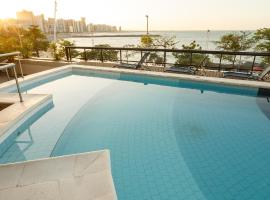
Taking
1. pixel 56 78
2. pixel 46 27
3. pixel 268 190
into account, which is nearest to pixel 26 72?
pixel 56 78

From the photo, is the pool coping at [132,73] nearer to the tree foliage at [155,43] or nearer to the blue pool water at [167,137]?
the blue pool water at [167,137]

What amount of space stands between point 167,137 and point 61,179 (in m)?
2.02

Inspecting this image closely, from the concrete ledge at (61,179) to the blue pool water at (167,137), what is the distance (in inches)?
20.7

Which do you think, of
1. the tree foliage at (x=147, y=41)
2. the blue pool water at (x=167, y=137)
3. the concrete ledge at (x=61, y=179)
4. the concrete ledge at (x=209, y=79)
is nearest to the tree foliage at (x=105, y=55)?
the concrete ledge at (x=209, y=79)

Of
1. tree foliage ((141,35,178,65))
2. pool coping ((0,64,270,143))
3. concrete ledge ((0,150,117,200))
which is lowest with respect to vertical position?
concrete ledge ((0,150,117,200))

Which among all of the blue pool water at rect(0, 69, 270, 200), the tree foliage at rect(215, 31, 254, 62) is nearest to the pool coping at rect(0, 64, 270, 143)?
the blue pool water at rect(0, 69, 270, 200)

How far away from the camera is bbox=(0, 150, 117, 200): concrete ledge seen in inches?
79.3

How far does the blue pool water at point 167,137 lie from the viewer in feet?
8.86

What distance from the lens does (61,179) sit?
2211 mm

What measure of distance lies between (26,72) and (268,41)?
40.1ft

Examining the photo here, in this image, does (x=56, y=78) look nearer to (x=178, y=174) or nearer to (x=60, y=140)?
(x=60, y=140)

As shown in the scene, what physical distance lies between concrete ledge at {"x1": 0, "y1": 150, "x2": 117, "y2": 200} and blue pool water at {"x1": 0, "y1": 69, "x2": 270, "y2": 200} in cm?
52

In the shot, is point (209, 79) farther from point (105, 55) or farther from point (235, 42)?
point (235, 42)

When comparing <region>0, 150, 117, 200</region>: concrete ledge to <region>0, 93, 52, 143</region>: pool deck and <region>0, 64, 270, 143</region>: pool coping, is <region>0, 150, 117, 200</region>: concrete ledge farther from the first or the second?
<region>0, 64, 270, 143</region>: pool coping
